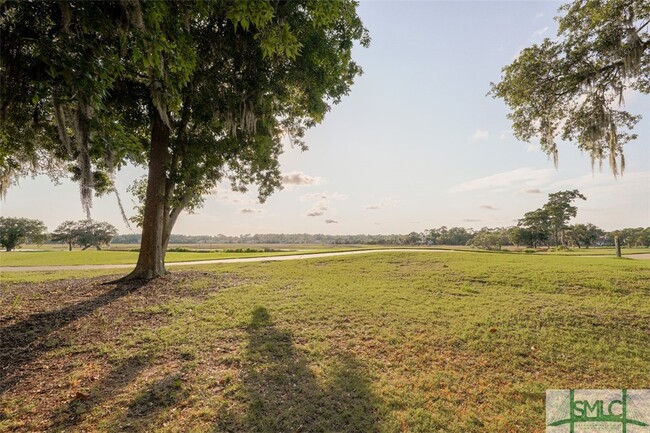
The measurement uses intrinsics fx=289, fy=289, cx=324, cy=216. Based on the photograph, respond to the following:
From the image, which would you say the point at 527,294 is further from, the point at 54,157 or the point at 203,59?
the point at 54,157

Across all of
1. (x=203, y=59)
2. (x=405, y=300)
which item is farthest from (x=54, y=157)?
(x=405, y=300)

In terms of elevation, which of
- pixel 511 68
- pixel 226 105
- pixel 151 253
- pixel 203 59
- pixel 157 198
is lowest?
pixel 151 253

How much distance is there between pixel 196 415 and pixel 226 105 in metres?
8.39

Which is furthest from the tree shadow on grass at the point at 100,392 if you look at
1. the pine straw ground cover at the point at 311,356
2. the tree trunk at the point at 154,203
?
→ the tree trunk at the point at 154,203

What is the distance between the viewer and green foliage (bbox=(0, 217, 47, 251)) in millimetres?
50031

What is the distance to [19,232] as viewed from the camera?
51688 millimetres

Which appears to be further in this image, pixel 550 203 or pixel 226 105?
pixel 550 203

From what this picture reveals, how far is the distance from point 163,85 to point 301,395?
6848mm

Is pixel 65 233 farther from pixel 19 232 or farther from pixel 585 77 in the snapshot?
pixel 585 77

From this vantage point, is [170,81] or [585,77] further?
[585,77]

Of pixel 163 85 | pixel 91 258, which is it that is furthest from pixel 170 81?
pixel 91 258

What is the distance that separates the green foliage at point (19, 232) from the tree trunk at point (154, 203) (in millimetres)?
62482

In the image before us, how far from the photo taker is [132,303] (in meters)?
7.37

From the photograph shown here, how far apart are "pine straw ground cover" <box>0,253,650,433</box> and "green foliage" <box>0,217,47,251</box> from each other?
6161 cm
